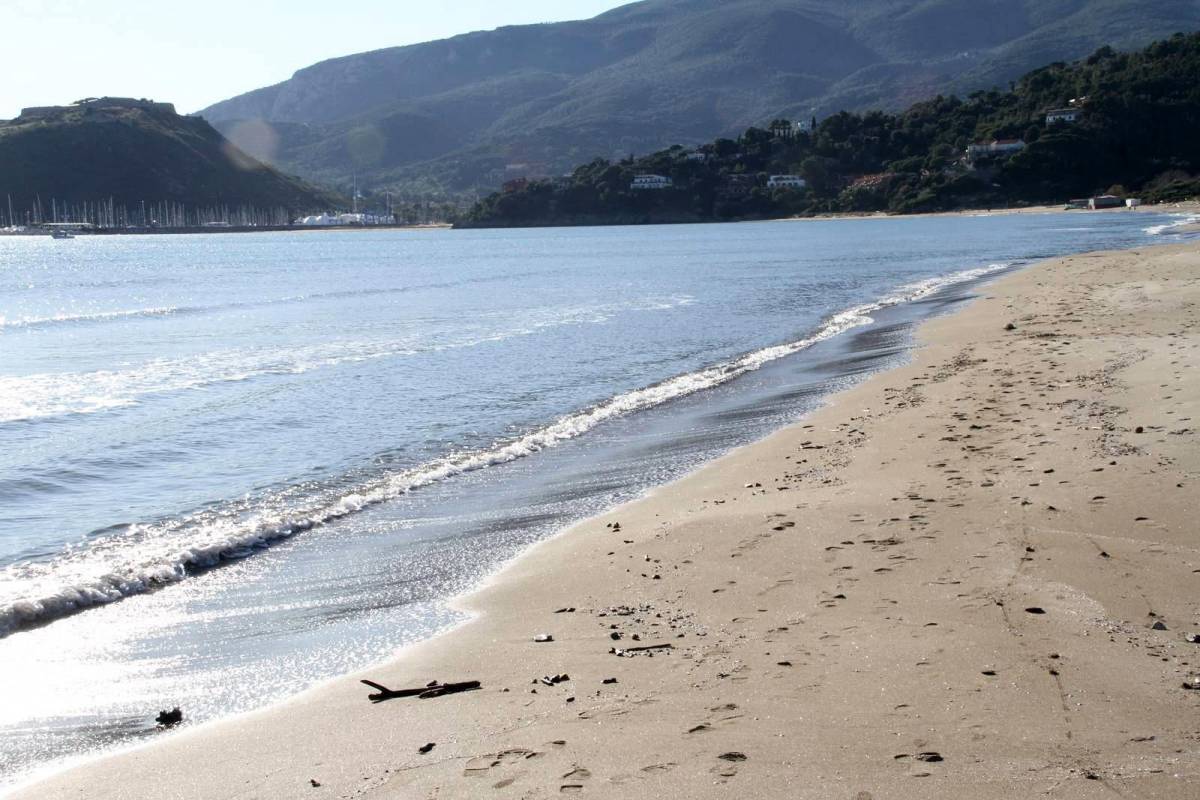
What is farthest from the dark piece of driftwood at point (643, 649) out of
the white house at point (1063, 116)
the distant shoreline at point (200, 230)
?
the distant shoreline at point (200, 230)

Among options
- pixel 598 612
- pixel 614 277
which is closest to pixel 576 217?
pixel 614 277

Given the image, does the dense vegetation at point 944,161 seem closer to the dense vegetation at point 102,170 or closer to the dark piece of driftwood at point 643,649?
the dense vegetation at point 102,170

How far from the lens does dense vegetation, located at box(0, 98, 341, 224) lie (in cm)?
16975

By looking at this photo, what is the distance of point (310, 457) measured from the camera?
11711 millimetres

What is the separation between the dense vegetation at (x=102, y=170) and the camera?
170m

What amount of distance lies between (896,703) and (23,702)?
13.0ft

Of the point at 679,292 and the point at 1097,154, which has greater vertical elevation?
the point at 1097,154

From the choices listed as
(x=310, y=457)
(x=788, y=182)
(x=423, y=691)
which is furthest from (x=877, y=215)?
(x=423, y=691)

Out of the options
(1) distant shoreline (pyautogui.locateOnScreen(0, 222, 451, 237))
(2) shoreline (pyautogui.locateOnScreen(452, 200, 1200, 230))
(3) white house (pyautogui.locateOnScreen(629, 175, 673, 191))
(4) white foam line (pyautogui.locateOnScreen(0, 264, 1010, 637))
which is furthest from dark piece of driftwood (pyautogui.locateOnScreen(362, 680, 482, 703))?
(1) distant shoreline (pyautogui.locateOnScreen(0, 222, 451, 237))

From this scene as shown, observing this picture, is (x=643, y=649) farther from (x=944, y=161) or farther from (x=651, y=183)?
(x=651, y=183)

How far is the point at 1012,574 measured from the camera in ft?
18.9

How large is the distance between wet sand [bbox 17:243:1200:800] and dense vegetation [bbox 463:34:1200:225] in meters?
114

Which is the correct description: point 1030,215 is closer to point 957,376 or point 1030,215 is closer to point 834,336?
point 834,336

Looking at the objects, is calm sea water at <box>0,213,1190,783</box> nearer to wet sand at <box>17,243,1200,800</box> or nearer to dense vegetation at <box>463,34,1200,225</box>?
wet sand at <box>17,243,1200,800</box>
